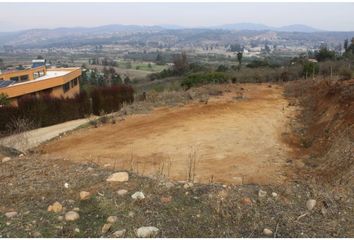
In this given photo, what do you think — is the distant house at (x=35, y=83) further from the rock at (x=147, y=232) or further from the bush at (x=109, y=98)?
the rock at (x=147, y=232)

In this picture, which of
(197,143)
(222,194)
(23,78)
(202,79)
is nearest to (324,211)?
(222,194)

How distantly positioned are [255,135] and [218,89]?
8.40 meters

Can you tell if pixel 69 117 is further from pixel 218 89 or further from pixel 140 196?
pixel 140 196

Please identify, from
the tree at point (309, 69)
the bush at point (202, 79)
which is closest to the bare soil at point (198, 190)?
the bush at point (202, 79)

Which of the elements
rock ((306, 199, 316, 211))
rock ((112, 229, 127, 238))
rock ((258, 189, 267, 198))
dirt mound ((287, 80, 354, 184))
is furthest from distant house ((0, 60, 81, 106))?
rock ((306, 199, 316, 211))

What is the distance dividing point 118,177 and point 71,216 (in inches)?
47.6

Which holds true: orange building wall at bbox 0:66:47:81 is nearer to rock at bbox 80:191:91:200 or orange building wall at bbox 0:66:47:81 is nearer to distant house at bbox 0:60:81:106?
distant house at bbox 0:60:81:106

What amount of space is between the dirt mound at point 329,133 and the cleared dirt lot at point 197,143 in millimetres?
584

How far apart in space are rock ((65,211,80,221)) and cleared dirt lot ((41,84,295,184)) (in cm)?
215

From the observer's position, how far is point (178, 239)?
334 cm

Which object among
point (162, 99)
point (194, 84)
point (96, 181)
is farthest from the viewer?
point (194, 84)

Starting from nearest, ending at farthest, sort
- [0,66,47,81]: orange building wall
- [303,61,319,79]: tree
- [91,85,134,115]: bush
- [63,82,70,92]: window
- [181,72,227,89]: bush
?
[91,85,134,115]: bush
[181,72,227,89]: bush
[303,61,319,79]: tree
[0,66,47,81]: orange building wall
[63,82,70,92]: window

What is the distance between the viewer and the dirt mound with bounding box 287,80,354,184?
5.91 meters

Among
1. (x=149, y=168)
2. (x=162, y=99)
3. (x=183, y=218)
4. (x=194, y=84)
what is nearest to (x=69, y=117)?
(x=162, y=99)
